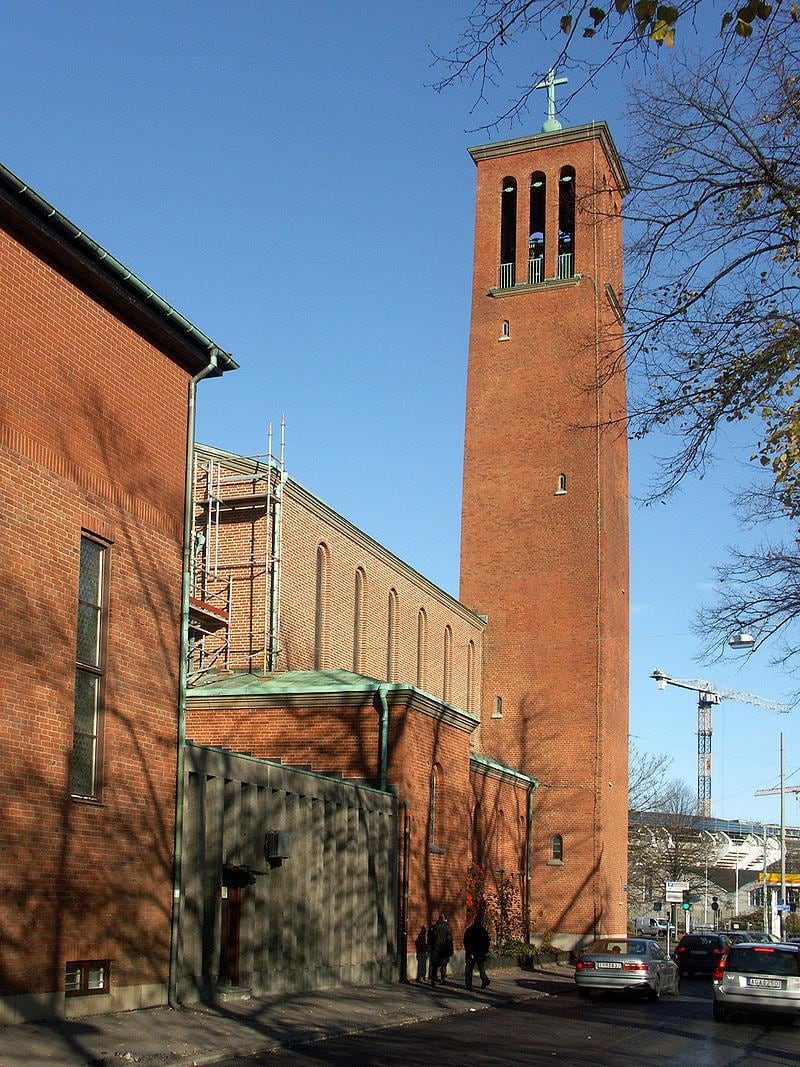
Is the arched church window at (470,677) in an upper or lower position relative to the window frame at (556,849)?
upper

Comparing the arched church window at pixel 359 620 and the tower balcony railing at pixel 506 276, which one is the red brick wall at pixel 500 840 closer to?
the arched church window at pixel 359 620

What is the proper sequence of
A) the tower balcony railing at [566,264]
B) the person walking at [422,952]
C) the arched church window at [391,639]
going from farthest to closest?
1. the tower balcony railing at [566,264]
2. the arched church window at [391,639]
3. the person walking at [422,952]

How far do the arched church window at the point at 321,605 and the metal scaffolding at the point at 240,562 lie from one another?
115 inches

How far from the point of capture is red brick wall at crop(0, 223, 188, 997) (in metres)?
15.4

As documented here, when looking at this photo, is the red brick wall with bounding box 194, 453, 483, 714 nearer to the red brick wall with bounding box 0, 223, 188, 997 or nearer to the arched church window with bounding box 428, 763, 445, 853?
the arched church window with bounding box 428, 763, 445, 853

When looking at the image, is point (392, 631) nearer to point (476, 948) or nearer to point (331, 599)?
point (331, 599)

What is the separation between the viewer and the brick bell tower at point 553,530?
147 ft

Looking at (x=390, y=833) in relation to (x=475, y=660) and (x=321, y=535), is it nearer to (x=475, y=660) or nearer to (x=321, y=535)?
(x=321, y=535)

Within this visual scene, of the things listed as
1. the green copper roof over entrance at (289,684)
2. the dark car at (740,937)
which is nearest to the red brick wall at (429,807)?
the green copper roof over entrance at (289,684)

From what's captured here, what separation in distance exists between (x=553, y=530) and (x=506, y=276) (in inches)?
392

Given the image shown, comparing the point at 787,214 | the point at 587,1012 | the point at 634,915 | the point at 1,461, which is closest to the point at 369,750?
the point at 587,1012

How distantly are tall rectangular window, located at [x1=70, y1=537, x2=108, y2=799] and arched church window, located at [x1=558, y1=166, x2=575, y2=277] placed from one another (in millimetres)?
33972

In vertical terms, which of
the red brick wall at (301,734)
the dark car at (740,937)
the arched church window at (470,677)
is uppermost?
the arched church window at (470,677)

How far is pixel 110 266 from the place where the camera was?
1755 centimetres
